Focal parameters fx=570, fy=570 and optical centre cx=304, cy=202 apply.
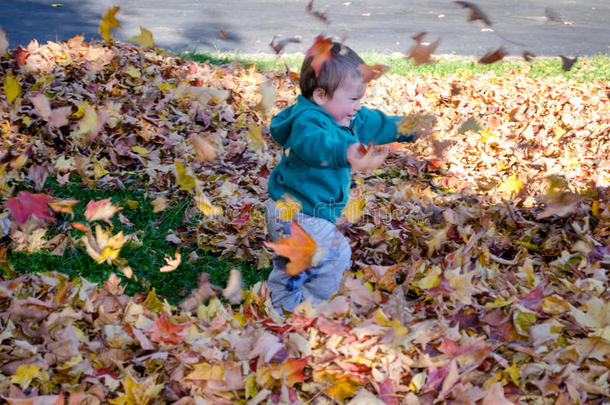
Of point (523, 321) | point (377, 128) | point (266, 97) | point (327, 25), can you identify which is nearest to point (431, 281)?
point (523, 321)

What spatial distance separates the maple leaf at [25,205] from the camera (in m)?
2.55

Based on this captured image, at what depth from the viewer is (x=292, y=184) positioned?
8.89 ft

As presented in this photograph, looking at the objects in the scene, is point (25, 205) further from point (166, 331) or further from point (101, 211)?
point (166, 331)

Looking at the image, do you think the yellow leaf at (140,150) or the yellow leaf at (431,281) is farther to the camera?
the yellow leaf at (140,150)

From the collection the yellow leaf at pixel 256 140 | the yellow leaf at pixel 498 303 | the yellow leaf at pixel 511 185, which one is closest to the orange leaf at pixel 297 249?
the yellow leaf at pixel 498 303

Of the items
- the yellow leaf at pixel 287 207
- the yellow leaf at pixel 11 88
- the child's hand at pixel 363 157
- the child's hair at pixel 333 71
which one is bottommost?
the yellow leaf at pixel 287 207

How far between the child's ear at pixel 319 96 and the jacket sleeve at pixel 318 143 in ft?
0.40

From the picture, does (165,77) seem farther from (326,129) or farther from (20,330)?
(20,330)

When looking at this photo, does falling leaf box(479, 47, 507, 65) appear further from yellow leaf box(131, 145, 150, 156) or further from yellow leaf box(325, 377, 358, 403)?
yellow leaf box(131, 145, 150, 156)

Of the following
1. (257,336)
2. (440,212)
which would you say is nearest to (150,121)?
(440,212)

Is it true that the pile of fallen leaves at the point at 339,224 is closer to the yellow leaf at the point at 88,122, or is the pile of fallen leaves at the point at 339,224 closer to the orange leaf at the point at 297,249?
the yellow leaf at the point at 88,122

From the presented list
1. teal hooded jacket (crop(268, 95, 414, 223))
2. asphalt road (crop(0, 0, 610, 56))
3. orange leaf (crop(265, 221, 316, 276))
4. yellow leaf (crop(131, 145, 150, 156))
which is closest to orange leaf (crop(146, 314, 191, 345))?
orange leaf (crop(265, 221, 316, 276))

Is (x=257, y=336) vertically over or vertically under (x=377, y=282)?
over

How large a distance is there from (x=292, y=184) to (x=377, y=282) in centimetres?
65
